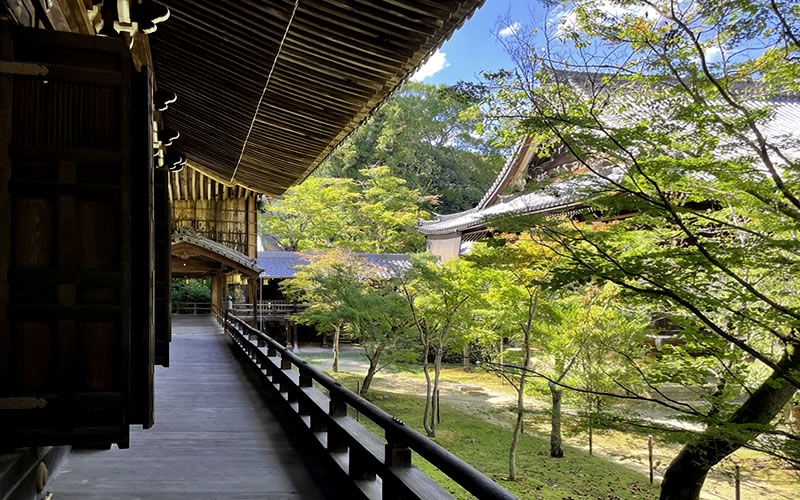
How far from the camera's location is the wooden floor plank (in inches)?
122

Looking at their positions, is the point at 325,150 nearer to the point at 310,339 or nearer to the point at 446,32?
the point at 446,32

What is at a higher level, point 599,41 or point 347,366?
point 599,41

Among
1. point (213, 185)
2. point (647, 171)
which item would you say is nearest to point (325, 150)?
point (647, 171)

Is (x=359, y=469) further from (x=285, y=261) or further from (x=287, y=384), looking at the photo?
(x=285, y=261)

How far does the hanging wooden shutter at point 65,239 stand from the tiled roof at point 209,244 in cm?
1134

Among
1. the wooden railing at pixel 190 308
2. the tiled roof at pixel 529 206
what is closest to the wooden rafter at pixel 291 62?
the tiled roof at pixel 529 206

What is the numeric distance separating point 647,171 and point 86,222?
332 cm

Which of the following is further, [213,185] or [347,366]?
[347,366]

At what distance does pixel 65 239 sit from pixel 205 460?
2.10 m

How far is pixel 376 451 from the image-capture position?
9.25ft

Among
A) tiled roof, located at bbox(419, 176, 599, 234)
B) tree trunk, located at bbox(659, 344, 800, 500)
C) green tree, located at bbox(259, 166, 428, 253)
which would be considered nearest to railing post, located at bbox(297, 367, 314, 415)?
tiled roof, located at bbox(419, 176, 599, 234)

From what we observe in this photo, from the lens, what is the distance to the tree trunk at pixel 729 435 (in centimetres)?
353

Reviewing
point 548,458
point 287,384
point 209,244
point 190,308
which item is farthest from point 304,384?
point 190,308

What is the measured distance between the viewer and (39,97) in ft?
7.18
